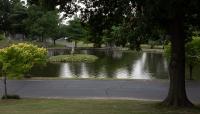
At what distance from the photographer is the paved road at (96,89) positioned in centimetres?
2067

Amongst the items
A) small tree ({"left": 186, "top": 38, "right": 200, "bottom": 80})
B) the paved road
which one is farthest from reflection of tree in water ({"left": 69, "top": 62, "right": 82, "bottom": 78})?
the paved road

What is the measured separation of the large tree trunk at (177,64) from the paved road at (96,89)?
3971 mm

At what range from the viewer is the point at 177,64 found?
15.6 meters

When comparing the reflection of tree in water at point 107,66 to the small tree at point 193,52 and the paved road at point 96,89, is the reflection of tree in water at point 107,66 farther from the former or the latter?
the paved road at point 96,89

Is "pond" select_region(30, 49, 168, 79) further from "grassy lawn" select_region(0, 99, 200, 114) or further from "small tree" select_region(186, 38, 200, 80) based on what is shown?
"grassy lawn" select_region(0, 99, 200, 114)

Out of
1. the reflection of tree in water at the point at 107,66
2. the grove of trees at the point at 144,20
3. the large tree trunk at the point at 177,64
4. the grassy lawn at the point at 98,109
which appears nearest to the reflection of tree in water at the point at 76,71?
the reflection of tree in water at the point at 107,66

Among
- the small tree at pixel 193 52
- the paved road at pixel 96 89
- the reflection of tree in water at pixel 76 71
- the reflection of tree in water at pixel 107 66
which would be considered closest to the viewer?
the paved road at pixel 96 89

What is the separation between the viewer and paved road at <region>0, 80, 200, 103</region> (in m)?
20.7

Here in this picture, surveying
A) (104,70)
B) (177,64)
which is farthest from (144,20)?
(104,70)

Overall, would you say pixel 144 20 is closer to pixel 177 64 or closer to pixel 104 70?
pixel 177 64

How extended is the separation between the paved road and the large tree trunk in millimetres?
3971

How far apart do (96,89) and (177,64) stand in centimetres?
768

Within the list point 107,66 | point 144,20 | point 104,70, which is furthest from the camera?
point 107,66

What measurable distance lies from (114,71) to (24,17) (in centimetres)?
5361
